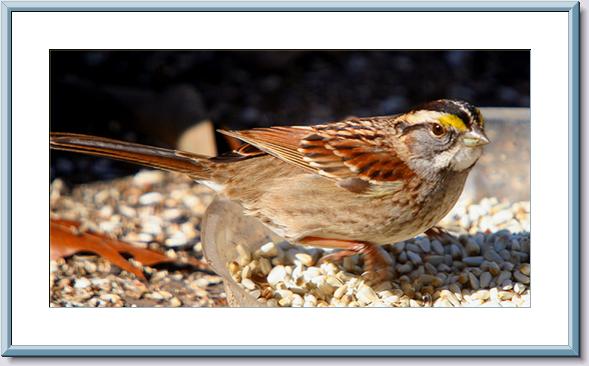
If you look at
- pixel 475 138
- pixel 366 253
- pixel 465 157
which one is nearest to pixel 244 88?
pixel 366 253

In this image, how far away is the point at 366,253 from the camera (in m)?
3.39

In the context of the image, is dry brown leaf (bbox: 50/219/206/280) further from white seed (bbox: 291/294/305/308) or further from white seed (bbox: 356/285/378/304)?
white seed (bbox: 356/285/378/304)

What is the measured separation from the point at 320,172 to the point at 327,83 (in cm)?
213

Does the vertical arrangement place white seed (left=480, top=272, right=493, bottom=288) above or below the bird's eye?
below

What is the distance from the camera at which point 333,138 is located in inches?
132

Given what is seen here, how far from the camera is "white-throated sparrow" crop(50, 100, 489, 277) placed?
3.19 meters

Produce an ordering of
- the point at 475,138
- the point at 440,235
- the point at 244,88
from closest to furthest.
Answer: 1. the point at 475,138
2. the point at 440,235
3. the point at 244,88

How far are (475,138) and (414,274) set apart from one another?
0.68m

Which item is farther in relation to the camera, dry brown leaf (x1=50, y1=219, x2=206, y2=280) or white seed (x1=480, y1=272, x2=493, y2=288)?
dry brown leaf (x1=50, y1=219, x2=206, y2=280)

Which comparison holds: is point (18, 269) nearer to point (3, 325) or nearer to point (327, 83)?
point (3, 325)

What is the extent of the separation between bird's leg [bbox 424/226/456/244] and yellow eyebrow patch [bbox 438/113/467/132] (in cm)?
70

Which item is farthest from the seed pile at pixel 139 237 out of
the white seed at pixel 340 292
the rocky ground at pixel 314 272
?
the white seed at pixel 340 292

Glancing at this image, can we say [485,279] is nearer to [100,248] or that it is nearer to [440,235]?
[440,235]

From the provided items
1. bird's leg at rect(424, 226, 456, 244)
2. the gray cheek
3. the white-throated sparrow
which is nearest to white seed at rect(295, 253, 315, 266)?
the white-throated sparrow
